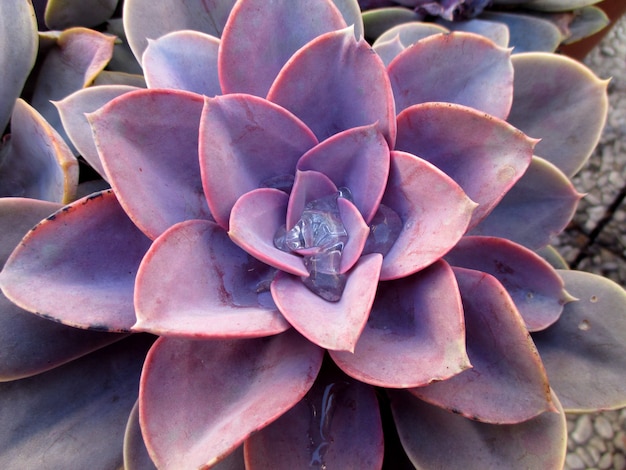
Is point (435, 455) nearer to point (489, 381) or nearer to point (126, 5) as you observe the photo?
point (489, 381)

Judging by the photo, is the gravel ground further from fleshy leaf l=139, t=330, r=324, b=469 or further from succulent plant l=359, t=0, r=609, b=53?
fleshy leaf l=139, t=330, r=324, b=469

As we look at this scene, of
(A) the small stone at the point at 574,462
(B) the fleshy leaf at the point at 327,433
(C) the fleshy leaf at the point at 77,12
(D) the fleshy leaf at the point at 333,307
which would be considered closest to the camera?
(D) the fleshy leaf at the point at 333,307

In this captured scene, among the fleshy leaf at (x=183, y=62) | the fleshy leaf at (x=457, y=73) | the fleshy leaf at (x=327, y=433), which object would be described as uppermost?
the fleshy leaf at (x=457, y=73)

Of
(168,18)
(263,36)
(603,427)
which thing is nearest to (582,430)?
(603,427)

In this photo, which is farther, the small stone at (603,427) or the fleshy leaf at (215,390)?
the small stone at (603,427)

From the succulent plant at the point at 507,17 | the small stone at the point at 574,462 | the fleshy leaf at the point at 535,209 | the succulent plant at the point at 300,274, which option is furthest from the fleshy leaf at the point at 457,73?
the small stone at the point at 574,462

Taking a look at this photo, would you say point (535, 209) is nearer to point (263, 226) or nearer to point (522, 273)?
point (522, 273)

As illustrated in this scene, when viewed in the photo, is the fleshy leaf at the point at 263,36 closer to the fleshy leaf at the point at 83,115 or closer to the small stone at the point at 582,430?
the fleshy leaf at the point at 83,115
